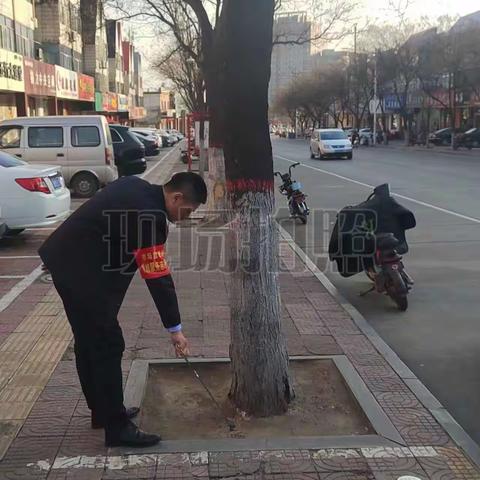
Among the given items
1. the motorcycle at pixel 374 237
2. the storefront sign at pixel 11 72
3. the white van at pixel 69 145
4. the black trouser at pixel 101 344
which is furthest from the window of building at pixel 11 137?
the black trouser at pixel 101 344

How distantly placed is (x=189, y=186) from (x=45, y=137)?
13882 mm

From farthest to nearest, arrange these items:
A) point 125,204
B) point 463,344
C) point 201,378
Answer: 1. point 463,344
2. point 201,378
3. point 125,204

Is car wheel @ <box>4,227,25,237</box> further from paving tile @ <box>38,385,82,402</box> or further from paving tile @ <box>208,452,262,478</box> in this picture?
paving tile @ <box>208,452,262,478</box>

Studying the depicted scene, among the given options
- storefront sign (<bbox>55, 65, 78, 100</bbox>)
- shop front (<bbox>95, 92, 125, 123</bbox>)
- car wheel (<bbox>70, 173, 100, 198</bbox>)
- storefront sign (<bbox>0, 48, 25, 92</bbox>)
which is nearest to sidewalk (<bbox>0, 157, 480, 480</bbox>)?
car wheel (<bbox>70, 173, 100, 198</bbox>)

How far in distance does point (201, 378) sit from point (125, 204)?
1.77 metres

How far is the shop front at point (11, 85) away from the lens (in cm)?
2609

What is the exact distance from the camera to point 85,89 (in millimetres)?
44500

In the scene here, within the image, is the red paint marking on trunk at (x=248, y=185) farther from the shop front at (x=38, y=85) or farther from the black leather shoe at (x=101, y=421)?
the shop front at (x=38, y=85)

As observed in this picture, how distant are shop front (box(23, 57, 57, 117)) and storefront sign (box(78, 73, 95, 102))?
135 inches

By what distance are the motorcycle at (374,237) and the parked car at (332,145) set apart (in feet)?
91.6

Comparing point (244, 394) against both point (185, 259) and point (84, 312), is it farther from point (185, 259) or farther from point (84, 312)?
point (185, 259)

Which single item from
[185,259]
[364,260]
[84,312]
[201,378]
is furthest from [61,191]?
[84,312]

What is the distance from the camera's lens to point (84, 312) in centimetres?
356

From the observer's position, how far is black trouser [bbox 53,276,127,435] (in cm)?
356
